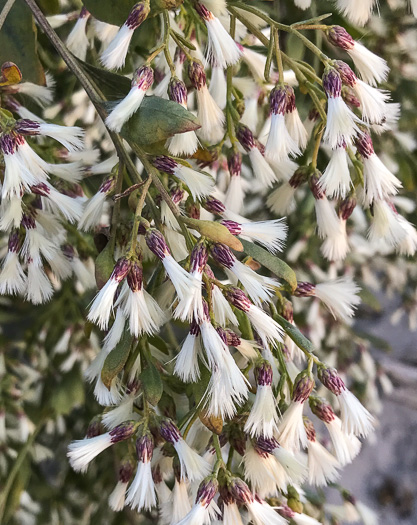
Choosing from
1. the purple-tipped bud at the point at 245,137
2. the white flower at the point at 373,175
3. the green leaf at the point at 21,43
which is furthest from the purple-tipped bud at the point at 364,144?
the green leaf at the point at 21,43

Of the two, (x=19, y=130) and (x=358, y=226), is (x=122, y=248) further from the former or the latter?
(x=358, y=226)

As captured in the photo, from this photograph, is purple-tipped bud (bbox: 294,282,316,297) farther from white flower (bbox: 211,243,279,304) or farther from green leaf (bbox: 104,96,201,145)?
green leaf (bbox: 104,96,201,145)

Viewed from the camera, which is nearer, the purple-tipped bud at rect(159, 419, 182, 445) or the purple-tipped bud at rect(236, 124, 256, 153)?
the purple-tipped bud at rect(159, 419, 182, 445)

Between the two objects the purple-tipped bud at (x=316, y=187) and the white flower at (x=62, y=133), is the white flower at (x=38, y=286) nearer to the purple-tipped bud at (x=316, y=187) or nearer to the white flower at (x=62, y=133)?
the white flower at (x=62, y=133)

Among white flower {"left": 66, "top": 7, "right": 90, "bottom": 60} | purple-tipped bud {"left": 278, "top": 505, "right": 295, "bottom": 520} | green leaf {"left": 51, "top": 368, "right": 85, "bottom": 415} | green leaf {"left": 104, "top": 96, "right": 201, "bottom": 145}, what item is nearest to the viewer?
green leaf {"left": 104, "top": 96, "right": 201, "bottom": 145}

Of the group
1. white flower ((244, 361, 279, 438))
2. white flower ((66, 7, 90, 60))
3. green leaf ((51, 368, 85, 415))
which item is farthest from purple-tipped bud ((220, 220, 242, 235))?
green leaf ((51, 368, 85, 415))

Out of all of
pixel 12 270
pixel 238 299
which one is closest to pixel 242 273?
pixel 238 299
